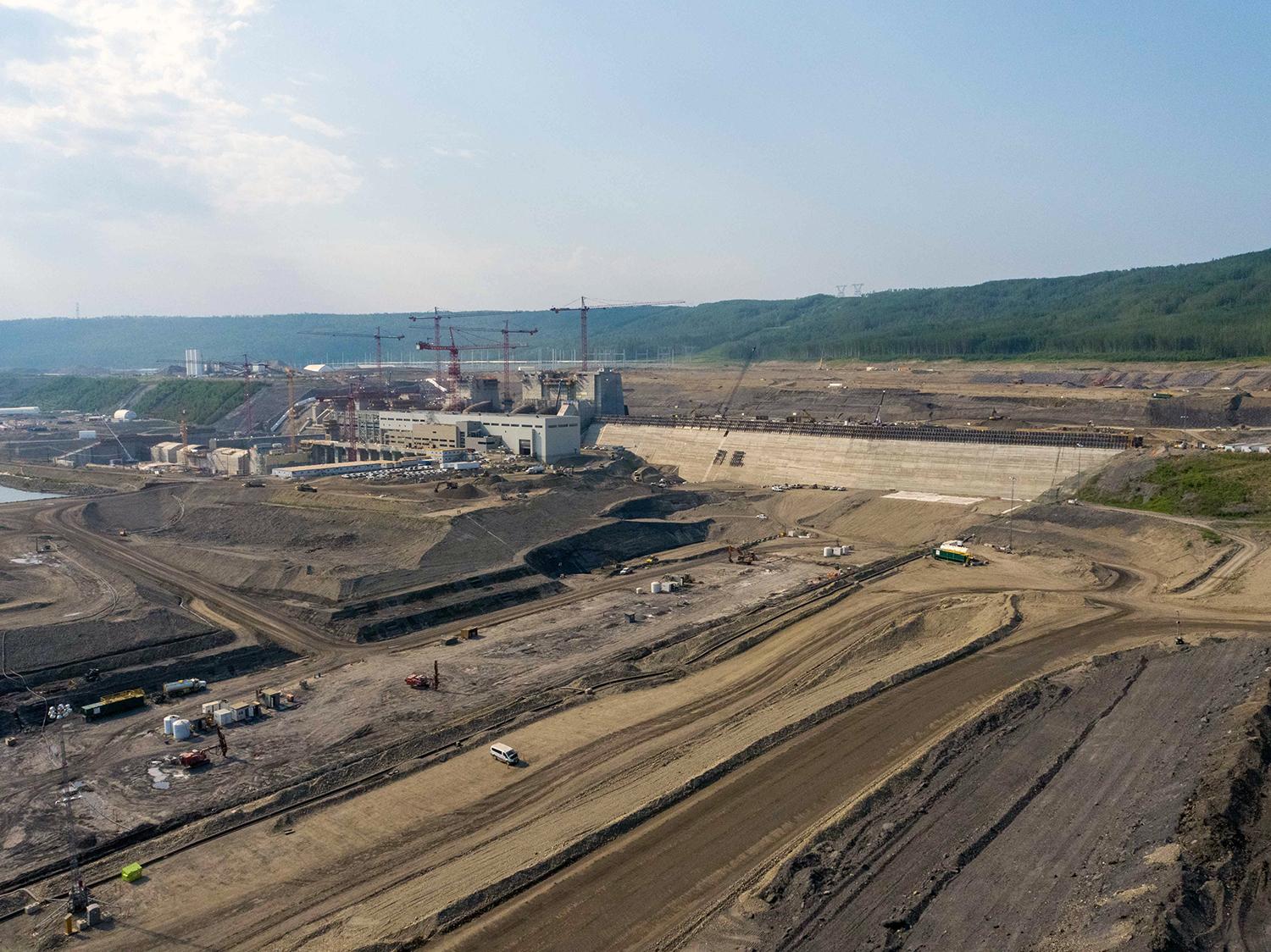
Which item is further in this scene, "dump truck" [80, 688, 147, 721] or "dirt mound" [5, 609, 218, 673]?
"dirt mound" [5, 609, 218, 673]

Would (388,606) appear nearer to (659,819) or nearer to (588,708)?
(588,708)

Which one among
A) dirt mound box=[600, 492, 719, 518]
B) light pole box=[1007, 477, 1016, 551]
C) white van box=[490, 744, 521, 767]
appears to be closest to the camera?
white van box=[490, 744, 521, 767]

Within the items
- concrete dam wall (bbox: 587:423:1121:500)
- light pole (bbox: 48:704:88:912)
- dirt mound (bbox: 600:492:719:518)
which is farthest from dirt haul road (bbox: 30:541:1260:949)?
concrete dam wall (bbox: 587:423:1121:500)

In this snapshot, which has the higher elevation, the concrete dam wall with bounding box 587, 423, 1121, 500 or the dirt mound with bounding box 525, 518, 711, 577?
the concrete dam wall with bounding box 587, 423, 1121, 500

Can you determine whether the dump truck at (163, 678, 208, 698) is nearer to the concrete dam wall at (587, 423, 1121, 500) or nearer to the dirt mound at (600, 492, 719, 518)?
the dirt mound at (600, 492, 719, 518)

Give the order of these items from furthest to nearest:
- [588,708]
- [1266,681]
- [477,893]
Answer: [588,708] → [1266,681] → [477,893]

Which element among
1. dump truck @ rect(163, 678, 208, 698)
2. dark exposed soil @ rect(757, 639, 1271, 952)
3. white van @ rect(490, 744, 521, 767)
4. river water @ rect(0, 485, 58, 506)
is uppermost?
river water @ rect(0, 485, 58, 506)

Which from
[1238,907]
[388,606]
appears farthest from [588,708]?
[1238,907]
